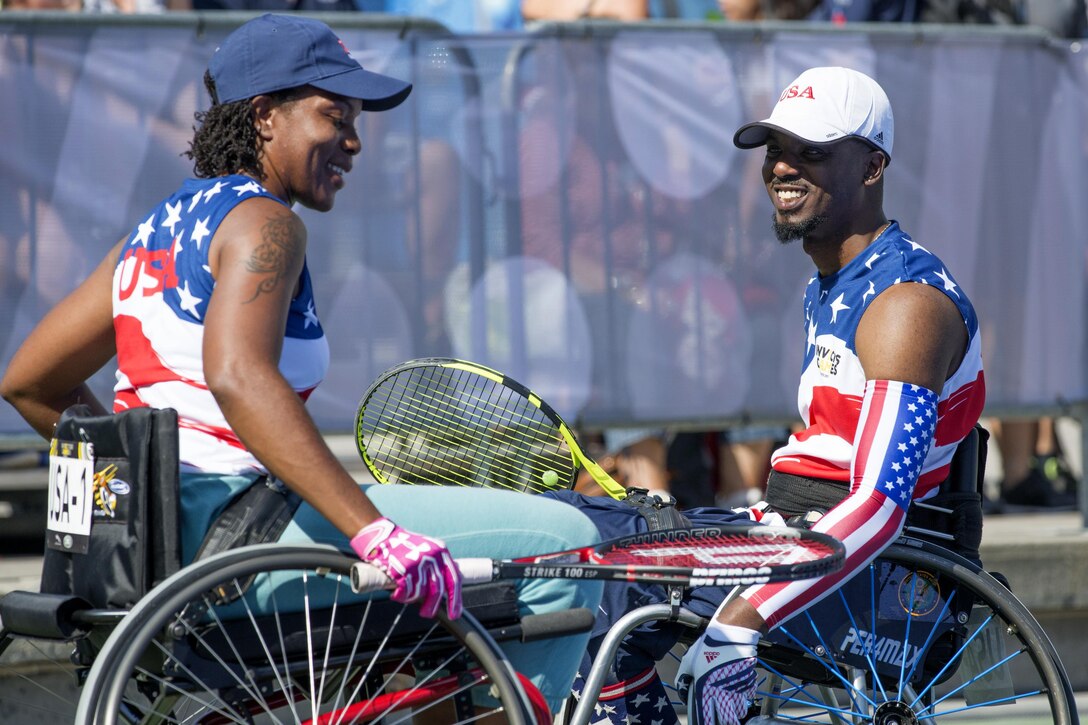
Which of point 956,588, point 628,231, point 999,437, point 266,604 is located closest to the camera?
point 266,604

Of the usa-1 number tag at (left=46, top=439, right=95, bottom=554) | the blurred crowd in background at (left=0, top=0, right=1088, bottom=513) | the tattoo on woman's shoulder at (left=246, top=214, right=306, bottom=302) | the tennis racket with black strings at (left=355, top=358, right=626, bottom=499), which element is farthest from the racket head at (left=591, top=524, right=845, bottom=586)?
the blurred crowd in background at (left=0, top=0, right=1088, bottom=513)

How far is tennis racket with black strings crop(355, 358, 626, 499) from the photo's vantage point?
336 centimetres

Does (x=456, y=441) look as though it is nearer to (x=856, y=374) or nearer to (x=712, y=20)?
(x=856, y=374)

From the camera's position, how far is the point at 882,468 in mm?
2773

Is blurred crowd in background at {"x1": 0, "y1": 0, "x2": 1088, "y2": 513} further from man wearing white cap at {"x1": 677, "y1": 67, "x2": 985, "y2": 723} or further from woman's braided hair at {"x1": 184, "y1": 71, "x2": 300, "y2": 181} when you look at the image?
woman's braided hair at {"x1": 184, "y1": 71, "x2": 300, "y2": 181}

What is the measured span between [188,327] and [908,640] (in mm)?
1629

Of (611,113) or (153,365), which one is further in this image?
(611,113)

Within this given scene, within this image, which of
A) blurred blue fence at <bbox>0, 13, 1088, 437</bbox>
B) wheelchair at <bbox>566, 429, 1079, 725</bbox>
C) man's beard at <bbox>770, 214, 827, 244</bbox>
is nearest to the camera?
wheelchair at <bbox>566, 429, 1079, 725</bbox>

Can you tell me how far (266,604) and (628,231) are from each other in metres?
2.88

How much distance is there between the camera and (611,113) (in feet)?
16.5

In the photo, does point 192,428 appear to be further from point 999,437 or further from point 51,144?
point 999,437

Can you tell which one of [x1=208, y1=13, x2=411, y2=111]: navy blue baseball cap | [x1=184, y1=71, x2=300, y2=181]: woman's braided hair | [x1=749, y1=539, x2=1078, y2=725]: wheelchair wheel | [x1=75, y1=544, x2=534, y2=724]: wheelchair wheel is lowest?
[x1=749, y1=539, x2=1078, y2=725]: wheelchair wheel

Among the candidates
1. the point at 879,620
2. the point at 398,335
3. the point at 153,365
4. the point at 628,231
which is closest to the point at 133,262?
the point at 153,365

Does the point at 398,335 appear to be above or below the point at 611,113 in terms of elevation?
below
